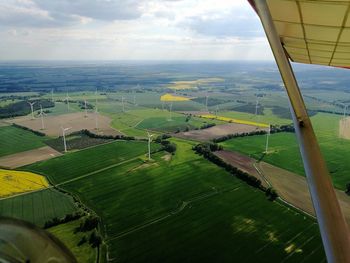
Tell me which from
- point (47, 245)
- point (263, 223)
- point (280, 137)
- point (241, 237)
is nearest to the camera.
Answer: point (47, 245)

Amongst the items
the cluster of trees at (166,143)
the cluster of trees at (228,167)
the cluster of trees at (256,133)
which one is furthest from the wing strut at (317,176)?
the cluster of trees at (256,133)

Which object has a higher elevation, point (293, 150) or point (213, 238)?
point (213, 238)

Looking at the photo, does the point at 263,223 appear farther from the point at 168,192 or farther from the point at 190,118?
the point at 190,118

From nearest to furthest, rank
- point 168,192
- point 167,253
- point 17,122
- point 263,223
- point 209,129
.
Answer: point 167,253, point 263,223, point 168,192, point 209,129, point 17,122

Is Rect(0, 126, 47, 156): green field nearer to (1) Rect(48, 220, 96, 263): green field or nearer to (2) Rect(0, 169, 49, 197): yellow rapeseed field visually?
(2) Rect(0, 169, 49, 197): yellow rapeseed field

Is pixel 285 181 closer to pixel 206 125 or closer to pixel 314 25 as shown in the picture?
pixel 206 125

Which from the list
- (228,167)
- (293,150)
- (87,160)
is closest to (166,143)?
(87,160)

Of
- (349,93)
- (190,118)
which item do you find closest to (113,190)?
→ (190,118)
